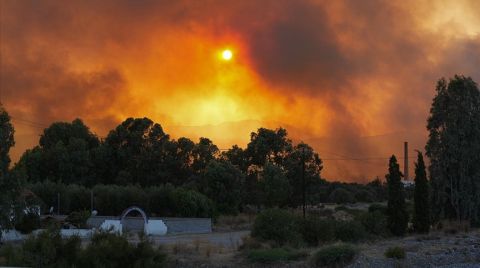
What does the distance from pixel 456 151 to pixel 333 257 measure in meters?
35.8

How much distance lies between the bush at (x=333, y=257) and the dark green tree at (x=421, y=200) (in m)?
24.4

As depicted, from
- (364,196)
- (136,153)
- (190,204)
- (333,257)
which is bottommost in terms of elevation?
(333,257)

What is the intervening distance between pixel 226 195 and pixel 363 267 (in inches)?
2135

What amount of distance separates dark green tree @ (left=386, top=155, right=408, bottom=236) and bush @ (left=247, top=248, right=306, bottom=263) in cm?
2067

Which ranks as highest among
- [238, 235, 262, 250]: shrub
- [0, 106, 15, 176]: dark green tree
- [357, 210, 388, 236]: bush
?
[0, 106, 15, 176]: dark green tree

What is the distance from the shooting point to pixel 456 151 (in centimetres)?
6000

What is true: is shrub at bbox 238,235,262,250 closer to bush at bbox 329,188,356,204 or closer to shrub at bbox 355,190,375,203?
bush at bbox 329,188,356,204

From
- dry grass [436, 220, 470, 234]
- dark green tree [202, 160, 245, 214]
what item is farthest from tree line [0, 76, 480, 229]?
dry grass [436, 220, 470, 234]

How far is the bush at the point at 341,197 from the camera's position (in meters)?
120

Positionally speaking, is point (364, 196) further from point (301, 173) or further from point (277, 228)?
point (277, 228)

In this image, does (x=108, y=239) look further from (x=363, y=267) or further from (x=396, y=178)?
(x=396, y=178)

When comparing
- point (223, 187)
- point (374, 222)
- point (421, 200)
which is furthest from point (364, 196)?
point (374, 222)

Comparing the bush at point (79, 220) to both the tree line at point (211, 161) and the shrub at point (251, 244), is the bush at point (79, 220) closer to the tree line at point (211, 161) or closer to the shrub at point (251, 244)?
the tree line at point (211, 161)

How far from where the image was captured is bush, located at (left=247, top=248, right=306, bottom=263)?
1203 inches
